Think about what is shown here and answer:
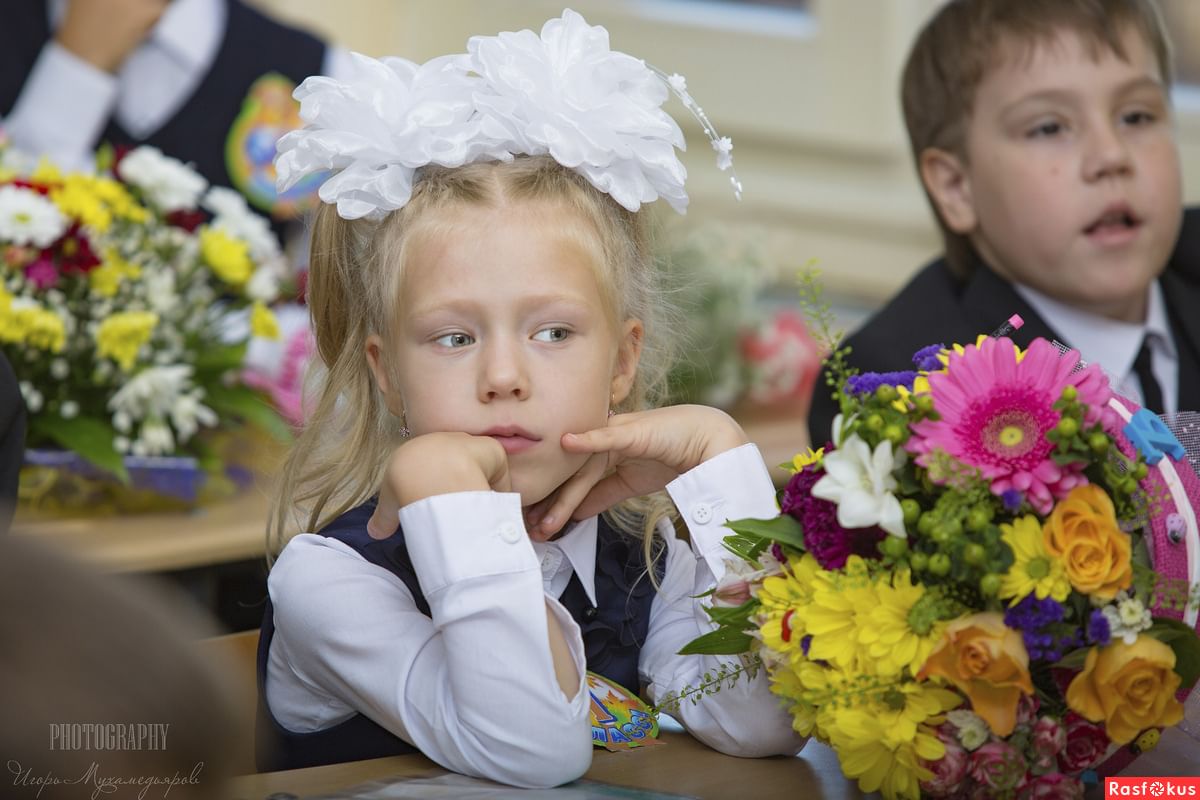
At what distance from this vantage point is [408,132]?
58.6 inches

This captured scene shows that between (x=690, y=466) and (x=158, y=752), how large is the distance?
1004 millimetres

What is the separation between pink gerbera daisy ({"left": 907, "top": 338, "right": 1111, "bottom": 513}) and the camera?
1.14m

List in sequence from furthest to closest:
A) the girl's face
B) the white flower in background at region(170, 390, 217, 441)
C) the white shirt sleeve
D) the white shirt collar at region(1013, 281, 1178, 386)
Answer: the white shirt sleeve < the white flower in background at region(170, 390, 217, 441) < the white shirt collar at region(1013, 281, 1178, 386) < the girl's face

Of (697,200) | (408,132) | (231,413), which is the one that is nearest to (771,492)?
(408,132)

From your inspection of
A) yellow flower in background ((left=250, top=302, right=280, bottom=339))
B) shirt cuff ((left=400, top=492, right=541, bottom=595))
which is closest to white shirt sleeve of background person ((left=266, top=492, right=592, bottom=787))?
shirt cuff ((left=400, top=492, right=541, bottom=595))

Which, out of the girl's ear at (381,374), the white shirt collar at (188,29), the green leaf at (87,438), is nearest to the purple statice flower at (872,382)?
the girl's ear at (381,374)

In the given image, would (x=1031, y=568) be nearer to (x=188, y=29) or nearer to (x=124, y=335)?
(x=124, y=335)

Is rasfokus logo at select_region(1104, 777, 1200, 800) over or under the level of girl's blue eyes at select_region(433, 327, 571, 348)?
under

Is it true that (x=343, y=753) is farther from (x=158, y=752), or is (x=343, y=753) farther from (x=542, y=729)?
(x=158, y=752)

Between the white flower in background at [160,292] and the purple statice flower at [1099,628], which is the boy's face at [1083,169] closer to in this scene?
the purple statice flower at [1099,628]

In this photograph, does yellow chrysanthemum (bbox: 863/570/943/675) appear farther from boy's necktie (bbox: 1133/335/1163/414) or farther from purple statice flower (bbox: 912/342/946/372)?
boy's necktie (bbox: 1133/335/1163/414)

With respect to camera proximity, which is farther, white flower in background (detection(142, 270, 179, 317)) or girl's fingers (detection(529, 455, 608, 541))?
white flower in background (detection(142, 270, 179, 317))

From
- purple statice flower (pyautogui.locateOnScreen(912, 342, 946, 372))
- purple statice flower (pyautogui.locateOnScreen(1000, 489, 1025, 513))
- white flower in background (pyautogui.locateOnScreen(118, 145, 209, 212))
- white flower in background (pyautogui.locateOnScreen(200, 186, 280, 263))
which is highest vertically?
white flower in background (pyautogui.locateOnScreen(118, 145, 209, 212))

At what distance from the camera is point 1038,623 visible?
1.11 meters
